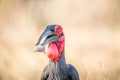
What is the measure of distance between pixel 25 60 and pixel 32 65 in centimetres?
10

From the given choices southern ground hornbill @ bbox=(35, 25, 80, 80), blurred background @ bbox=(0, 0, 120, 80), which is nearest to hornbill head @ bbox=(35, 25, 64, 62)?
southern ground hornbill @ bbox=(35, 25, 80, 80)

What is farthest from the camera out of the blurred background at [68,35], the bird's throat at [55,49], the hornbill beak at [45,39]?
the blurred background at [68,35]

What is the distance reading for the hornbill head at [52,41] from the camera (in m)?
5.30

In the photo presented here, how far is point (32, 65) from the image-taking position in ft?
23.1

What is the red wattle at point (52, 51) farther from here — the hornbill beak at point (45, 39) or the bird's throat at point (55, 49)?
the hornbill beak at point (45, 39)

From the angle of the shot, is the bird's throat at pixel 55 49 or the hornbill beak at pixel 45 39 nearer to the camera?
the hornbill beak at pixel 45 39

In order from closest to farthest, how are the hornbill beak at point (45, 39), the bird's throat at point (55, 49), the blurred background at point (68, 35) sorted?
the hornbill beak at point (45, 39)
the bird's throat at point (55, 49)
the blurred background at point (68, 35)

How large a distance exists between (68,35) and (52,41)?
1.78 m

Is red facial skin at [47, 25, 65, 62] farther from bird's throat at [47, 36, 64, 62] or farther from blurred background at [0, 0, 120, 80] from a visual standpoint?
blurred background at [0, 0, 120, 80]

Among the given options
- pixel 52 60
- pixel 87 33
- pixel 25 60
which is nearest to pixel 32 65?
pixel 25 60

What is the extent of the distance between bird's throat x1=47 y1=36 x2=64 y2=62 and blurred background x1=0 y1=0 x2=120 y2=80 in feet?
4.70

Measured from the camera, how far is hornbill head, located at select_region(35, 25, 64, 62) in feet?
17.4

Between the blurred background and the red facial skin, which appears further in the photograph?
the blurred background

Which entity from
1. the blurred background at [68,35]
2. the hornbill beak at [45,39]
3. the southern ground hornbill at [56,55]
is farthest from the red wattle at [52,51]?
the blurred background at [68,35]
